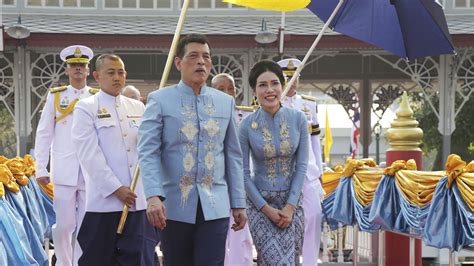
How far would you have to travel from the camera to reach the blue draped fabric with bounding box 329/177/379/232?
1059cm

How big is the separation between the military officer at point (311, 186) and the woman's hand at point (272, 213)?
2180 millimetres

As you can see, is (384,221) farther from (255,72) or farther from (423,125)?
(423,125)

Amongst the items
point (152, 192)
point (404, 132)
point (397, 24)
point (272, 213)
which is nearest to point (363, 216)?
point (404, 132)

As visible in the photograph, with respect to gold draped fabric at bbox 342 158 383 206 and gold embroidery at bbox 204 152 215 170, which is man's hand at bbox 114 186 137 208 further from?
gold draped fabric at bbox 342 158 383 206

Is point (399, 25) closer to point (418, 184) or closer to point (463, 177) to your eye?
point (463, 177)

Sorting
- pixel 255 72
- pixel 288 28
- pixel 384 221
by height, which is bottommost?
pixel 384 221

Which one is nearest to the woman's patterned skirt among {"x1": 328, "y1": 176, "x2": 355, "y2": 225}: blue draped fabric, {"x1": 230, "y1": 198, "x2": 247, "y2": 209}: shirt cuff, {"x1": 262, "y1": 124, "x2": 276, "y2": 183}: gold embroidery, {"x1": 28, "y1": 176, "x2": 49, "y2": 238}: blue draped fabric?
{"x1": 262, "y1": 124, "x2": 276, "y2": 183}: gold embroidery

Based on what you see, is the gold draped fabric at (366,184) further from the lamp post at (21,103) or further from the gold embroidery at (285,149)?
the lamp post at (21,103)

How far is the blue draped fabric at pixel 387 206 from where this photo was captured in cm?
973

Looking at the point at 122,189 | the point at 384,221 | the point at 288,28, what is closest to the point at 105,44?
the point at 288,28

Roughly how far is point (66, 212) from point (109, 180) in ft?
6.13

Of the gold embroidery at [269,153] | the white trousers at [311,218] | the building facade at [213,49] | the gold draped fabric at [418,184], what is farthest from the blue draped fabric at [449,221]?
the building facade at [213,49]

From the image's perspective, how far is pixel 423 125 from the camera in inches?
1410

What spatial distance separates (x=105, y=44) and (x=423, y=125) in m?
18.2
